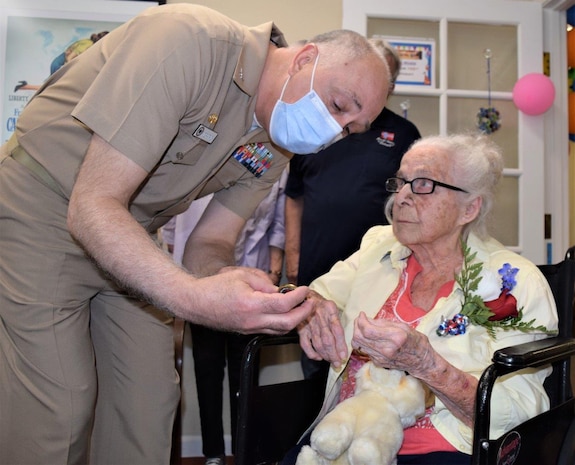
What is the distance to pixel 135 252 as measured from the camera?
48.8 inches

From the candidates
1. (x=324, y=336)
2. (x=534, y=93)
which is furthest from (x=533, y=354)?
(x=534, y=93)

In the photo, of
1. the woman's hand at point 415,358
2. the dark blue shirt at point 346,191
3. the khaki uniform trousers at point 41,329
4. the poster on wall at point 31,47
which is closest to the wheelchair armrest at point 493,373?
the woman's hand at point 415,358

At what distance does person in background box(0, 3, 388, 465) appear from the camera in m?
1.28

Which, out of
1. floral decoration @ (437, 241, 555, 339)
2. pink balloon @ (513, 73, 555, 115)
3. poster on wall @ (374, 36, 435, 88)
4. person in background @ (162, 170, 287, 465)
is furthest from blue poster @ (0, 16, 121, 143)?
floral decoration @ (437, 241, 555, 339)

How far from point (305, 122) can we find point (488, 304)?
669 millimetres

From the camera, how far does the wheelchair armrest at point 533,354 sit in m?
1.37

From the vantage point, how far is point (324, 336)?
1729 millimetres

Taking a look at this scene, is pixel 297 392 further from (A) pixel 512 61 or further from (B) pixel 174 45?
(A) pixel 512 61

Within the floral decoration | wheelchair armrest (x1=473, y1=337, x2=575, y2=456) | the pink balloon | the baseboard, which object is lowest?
the baseboard

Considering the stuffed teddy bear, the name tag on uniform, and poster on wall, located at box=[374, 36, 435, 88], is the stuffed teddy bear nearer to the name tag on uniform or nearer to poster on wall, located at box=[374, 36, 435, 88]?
the name tag on uniform

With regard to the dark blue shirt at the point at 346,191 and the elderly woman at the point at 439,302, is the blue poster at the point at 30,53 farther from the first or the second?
the elderly woman at the point at 439,302

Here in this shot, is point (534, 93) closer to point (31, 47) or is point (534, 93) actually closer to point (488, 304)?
point (488, 304)

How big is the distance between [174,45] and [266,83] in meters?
0.38

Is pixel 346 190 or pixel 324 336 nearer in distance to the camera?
pixel 324 336
